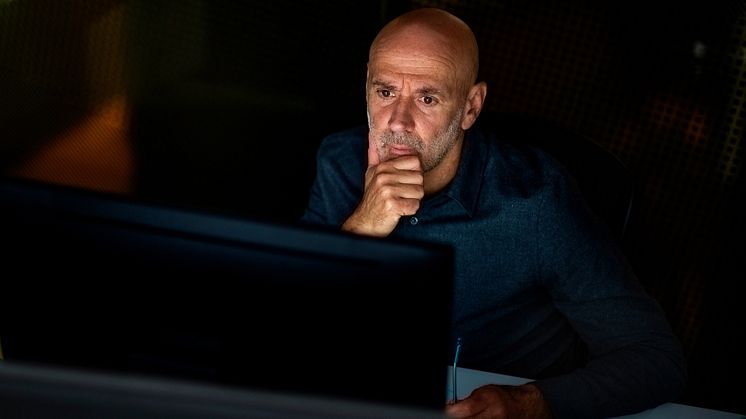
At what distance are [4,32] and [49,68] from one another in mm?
193

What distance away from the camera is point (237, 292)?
85cm

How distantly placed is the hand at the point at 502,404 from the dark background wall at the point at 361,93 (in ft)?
4.93

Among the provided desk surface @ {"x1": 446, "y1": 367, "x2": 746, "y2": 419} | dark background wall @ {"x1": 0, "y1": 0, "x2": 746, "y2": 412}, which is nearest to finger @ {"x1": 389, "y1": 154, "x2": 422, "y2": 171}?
desk surface @ {"x1": 446, "y1": 367, "x2": 746, "y2": 419}

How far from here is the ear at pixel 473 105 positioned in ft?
5.92

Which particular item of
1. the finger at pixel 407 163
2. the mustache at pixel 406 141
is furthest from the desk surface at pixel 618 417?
the mustache at pixel 406 141

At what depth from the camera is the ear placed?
5.92 ft

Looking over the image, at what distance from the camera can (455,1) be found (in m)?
2.73

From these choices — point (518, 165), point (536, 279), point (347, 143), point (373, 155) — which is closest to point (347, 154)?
point (347, 143)

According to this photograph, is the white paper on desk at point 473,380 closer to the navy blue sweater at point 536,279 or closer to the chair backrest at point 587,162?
the navy blue sweater at point 536,279

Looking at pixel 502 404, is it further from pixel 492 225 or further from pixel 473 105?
pixel 473 105

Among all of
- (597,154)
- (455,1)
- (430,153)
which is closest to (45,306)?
(430,153)

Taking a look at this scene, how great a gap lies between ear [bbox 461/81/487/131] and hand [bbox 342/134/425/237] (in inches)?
9.4

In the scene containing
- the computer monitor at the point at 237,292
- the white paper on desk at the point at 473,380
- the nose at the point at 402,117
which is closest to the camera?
the computer monitor at the point at 237,292

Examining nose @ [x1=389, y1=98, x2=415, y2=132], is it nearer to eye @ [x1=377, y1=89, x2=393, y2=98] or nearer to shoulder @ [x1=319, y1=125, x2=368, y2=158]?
eye @ [x1=377, y1=89, x2=393, y2=98]
